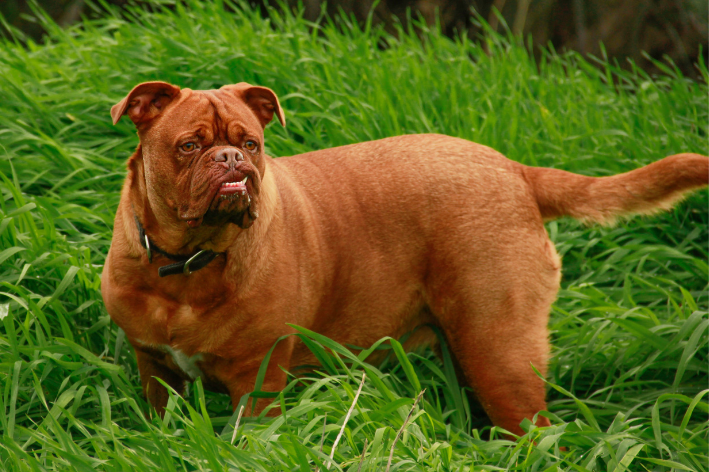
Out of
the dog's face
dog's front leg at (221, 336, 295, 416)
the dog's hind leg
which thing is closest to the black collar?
the dog's face

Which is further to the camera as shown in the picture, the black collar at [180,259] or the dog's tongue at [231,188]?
the black collar at [180,259]

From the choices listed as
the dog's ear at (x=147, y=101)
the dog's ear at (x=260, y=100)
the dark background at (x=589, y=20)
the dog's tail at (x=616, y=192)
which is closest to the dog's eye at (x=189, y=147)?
the dog's ear at (x=147, y=101)

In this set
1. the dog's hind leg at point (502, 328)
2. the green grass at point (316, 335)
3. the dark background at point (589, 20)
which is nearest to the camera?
the green grass at point (316, 335)

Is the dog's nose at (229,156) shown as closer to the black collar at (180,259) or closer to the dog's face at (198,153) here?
the dog's face at (198,153)

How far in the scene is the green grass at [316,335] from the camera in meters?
2.64

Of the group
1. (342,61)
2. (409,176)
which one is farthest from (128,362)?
(342,61)

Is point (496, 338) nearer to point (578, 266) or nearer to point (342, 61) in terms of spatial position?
point (578, 266)

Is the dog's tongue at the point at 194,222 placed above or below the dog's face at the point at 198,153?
below

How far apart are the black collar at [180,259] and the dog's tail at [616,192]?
1.52 m

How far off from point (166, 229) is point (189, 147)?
1.10ft

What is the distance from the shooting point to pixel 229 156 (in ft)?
8.46

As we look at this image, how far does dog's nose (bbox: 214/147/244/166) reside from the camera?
8.43ft

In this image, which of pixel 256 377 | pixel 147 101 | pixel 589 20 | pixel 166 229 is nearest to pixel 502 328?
pixel 256 377

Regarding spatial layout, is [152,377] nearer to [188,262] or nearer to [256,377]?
[256,377]
